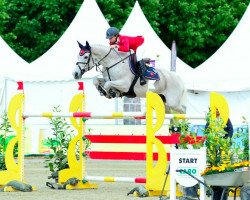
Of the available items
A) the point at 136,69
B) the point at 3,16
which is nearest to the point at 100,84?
the point at 136,69

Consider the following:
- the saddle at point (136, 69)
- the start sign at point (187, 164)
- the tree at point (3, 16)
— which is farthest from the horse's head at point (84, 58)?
the tree at point (3, 16)

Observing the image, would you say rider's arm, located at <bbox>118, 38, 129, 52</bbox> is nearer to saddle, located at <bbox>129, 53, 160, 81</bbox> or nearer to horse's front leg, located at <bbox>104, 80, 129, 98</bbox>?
saddle, located at <bbox>129, 53, 160, 81</bbox>

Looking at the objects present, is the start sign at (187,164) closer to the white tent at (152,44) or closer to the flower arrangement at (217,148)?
the flower arrangement at (217,148)

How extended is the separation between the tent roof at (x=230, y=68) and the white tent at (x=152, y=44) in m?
→ 0.53

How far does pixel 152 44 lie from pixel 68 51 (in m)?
2.60

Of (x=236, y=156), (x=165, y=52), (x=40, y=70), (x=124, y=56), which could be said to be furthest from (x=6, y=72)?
(x=236, y=156)

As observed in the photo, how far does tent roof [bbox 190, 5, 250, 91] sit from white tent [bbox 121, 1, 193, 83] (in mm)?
534

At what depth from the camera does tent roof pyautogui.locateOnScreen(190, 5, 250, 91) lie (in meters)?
32.8

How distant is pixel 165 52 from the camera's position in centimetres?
3422

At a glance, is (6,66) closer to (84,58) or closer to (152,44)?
(152,44)

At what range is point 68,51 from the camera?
110ft

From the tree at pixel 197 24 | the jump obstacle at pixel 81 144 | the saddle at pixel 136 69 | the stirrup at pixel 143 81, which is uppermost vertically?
the tree at pixel 197 24

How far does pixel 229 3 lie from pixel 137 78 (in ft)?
115

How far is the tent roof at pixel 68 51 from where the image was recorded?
1299 inches
